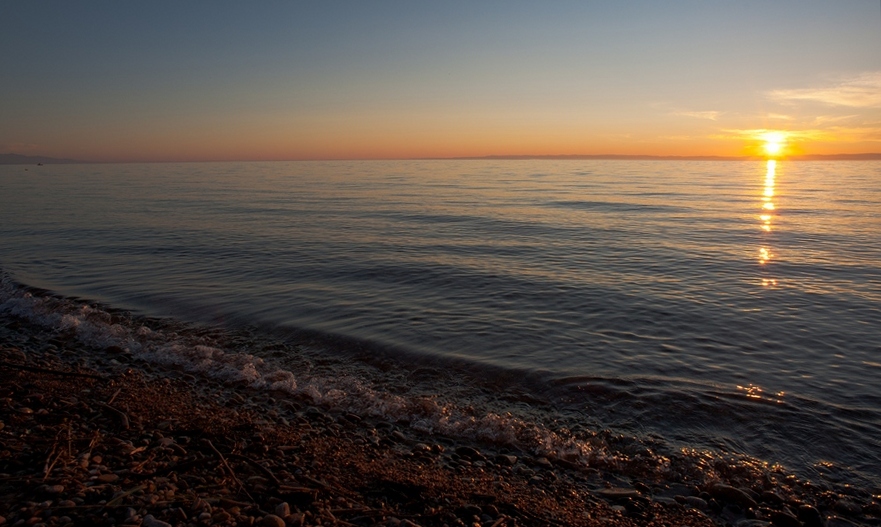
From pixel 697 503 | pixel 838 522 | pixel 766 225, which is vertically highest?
pixel 766 225

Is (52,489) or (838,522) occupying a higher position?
(52,489)

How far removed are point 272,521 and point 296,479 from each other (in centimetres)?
107

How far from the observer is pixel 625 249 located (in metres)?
24.5

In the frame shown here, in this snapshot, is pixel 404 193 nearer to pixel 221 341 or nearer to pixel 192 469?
pixel 221 341

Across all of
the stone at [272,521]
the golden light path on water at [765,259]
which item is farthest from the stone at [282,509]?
the golden light path on water at [765,259]

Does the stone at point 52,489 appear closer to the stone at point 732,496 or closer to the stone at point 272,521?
the stone at point 272,521

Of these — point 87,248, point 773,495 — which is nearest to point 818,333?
point 773,495

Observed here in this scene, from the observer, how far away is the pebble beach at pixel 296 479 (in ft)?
16.7

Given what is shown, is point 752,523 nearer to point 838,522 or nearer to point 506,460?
point 838,522

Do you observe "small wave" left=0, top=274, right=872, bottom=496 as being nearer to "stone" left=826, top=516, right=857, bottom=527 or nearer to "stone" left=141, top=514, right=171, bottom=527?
"stone" left=826, top=516, right=857, bottom=527

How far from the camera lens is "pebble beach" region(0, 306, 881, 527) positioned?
16.7 ft

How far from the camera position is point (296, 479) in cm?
592

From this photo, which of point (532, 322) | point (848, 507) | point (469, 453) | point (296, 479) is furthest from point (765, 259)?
point (296, 479)

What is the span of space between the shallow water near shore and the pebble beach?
676 mm
